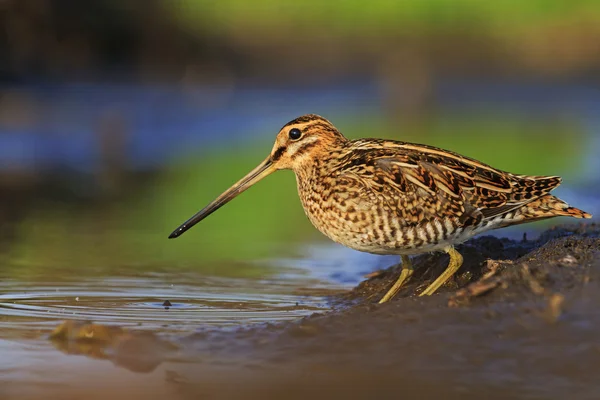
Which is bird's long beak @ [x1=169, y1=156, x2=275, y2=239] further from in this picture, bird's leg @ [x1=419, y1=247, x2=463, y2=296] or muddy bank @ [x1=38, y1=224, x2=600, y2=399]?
muddy bank @ [x1=38, y1=224, x2=600, y2=399]

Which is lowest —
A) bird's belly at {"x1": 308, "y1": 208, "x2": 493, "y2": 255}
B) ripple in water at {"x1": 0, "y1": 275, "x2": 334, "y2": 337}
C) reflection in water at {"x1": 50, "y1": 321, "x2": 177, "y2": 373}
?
reflection in water at {"x1": 50, "y1": 321, "x2": 177, "y2": 373}

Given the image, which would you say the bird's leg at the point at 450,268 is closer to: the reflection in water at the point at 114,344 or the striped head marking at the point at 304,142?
the striped head marking at the point at 304,142

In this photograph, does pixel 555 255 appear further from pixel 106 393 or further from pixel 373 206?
pixel 106 393

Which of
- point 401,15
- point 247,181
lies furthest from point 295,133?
point 401,15

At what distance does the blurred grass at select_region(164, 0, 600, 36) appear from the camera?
77.8 ft

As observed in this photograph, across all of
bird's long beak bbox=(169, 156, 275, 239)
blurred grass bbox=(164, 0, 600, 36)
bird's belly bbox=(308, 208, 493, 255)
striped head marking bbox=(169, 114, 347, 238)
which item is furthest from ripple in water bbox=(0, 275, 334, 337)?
blurred grass bbox=(164, 0, 600, 36)

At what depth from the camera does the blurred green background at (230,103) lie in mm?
9406

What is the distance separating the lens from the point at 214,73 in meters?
19.5

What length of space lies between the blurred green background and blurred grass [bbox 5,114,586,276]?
0.09 feet

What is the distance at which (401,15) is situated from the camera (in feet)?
83.1

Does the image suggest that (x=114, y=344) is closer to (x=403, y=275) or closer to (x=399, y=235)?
(x=399, y=235)

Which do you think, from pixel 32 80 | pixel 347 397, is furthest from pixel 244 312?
pixel 32 80

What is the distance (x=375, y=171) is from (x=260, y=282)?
1392mm

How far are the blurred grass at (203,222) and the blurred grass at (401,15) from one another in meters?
8.74
